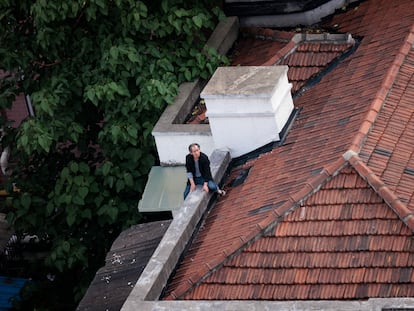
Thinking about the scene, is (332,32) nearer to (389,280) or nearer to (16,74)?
(16,74)

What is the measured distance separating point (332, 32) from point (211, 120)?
3987mm

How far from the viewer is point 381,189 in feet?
39.9

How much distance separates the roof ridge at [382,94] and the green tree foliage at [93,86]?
12.5 ft

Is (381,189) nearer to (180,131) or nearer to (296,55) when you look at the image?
(180,131)

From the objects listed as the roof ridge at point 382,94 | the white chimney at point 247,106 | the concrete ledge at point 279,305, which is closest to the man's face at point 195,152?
the white chimney at point 247,106

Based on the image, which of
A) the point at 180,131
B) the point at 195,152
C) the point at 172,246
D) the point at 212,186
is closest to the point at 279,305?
the point at 172,246

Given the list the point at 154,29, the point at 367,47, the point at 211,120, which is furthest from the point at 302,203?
the point at 154,29

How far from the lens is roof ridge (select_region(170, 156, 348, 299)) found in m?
12.4

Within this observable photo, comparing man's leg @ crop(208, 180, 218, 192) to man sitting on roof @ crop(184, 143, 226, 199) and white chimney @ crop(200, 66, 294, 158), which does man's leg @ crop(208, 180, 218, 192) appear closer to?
A: man sitting on roof @ crop(184, 143, 226, 199)

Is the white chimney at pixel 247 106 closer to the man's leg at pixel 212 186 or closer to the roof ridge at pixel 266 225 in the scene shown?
the man's leg at pixel 212 186

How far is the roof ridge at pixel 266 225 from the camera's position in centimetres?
1236

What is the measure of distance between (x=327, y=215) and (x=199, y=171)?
280cm

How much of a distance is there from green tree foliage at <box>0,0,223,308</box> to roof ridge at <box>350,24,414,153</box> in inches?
151

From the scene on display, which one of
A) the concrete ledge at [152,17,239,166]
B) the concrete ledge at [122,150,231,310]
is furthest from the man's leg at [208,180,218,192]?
the concrete ledge at [152,17,239,166]
